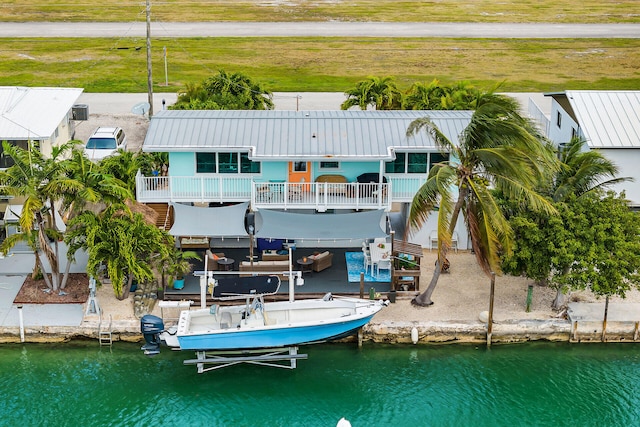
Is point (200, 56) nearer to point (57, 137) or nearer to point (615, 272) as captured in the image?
point (57, 137)

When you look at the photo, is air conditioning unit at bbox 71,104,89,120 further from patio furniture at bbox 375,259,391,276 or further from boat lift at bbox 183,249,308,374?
patio furniture at bbox 375,259,391,276

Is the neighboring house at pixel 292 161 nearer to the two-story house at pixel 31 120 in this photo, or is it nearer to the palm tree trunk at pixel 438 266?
the palm tree trunk at pixel 438 266

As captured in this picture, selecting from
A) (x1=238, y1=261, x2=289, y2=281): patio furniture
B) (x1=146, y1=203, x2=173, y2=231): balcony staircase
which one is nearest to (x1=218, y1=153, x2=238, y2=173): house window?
(x1=146, y1=203, x2=173, y2=231): balcony staircase

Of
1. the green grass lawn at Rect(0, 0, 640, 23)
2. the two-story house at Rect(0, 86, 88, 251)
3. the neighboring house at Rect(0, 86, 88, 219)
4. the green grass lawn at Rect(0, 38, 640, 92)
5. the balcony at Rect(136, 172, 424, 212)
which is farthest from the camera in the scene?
the green grass lawn at Rect(0, 0, 640, 23)

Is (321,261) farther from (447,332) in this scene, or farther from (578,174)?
(578,174)

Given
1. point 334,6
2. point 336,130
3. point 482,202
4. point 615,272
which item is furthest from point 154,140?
point 334,6

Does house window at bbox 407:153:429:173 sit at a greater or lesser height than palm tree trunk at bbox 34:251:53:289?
greater
